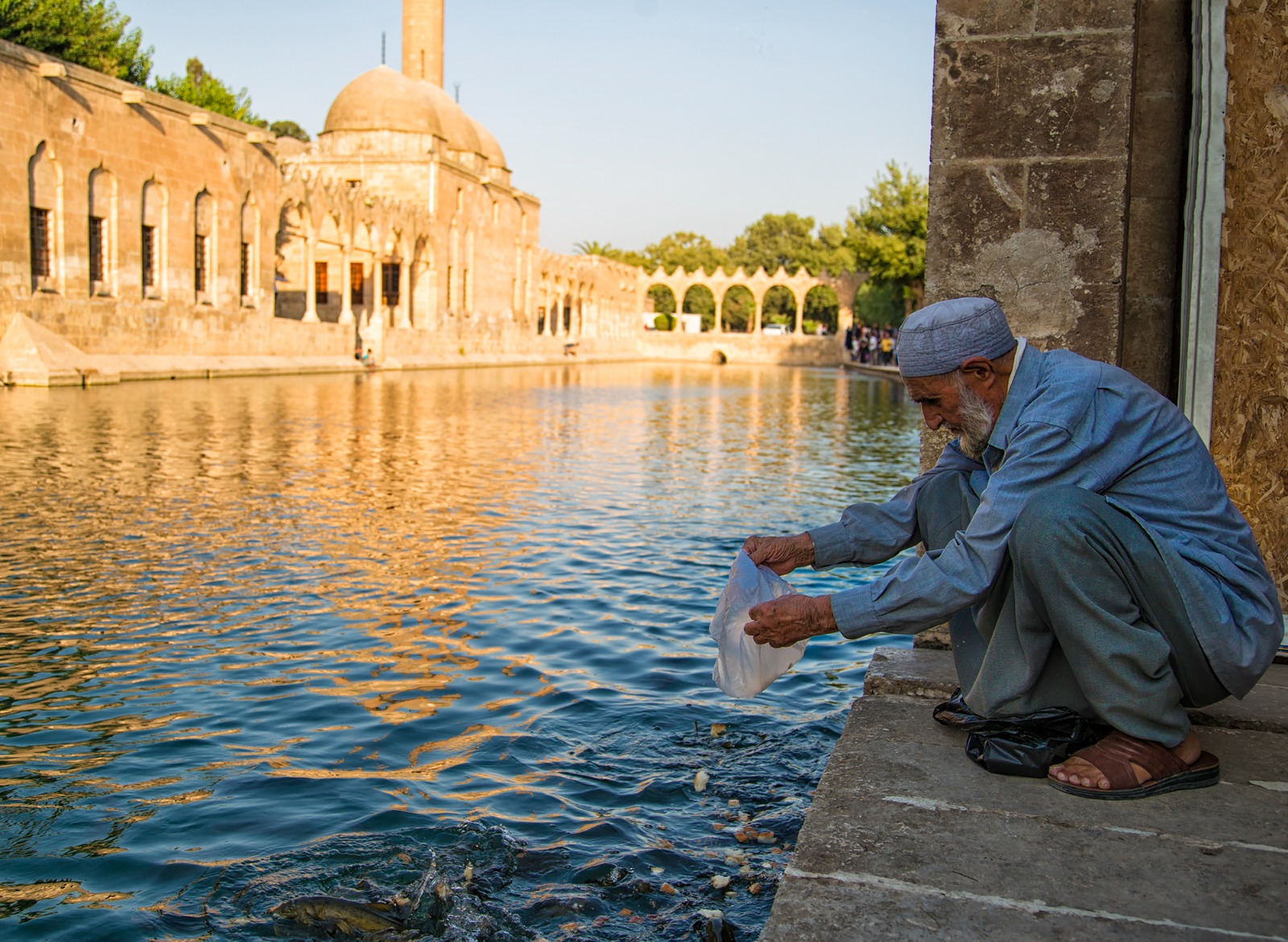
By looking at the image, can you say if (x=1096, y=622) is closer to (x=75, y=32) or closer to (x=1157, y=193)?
(x=1157, y=193)

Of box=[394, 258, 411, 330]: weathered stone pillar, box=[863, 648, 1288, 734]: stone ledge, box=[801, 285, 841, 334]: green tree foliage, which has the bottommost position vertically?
box=[863, 648, 1288, 734]: stone ledge

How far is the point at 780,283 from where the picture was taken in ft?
251

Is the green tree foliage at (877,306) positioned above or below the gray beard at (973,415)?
above

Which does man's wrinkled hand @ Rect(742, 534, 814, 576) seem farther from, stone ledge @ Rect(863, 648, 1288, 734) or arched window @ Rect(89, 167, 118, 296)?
arched window @ Rect(89, 167, 118, 296)

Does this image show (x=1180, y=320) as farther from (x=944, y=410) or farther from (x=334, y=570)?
(x=334, y=570)

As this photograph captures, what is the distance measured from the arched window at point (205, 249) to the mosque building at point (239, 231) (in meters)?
0.04

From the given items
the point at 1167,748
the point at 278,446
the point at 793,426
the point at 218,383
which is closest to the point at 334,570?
the point at 1167,748

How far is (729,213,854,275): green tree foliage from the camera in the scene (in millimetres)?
92938

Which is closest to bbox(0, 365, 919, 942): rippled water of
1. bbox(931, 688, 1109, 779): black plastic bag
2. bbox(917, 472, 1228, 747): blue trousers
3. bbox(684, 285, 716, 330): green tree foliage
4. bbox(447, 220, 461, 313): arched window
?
bbox(931, 688, 1109, 779): black plastic bag

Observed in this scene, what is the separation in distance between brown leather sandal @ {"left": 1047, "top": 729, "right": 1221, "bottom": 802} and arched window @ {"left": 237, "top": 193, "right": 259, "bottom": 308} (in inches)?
1244

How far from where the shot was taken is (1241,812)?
2.46 m

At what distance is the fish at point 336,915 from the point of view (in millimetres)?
2688

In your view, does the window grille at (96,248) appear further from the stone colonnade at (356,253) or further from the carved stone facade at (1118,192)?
the carved stone facade at (1118,192)

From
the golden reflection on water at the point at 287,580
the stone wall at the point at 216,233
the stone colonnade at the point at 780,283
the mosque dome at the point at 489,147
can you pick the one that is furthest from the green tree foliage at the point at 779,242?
the golden reflection on water at the point at 287,580
